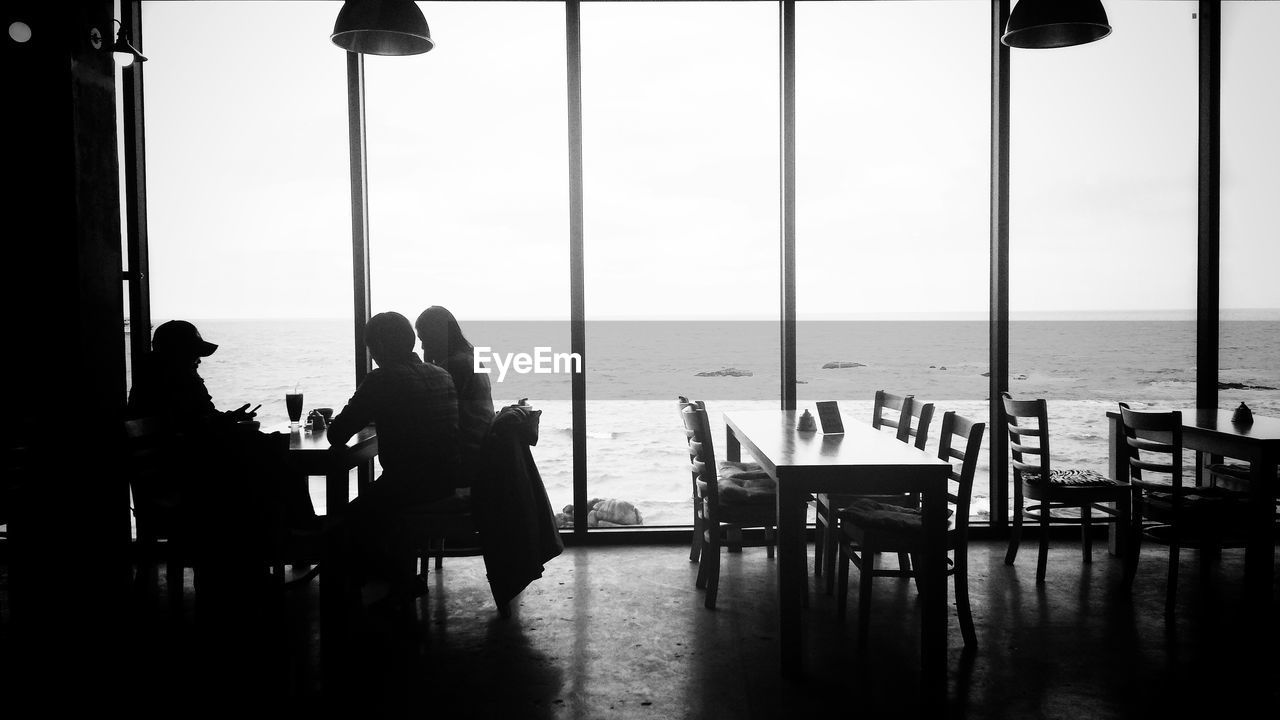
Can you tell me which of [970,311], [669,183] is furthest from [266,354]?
[970,311]

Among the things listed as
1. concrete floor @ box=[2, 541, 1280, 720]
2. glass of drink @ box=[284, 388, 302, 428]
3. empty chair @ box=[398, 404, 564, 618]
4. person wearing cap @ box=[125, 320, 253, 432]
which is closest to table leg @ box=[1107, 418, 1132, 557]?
concrete floor @ box=[2, 541, 1280, 720]

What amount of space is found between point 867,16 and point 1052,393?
13.9m

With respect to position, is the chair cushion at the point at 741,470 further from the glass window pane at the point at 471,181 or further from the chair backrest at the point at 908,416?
the glass window pane at the point at 471,181

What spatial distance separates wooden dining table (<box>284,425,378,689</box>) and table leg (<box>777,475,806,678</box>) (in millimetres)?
1539

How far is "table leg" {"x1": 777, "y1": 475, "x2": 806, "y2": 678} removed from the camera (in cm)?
253

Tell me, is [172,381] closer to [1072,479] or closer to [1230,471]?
[1072,479]

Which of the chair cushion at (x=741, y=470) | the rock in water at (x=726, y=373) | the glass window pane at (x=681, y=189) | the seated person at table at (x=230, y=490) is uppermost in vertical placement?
the glass window pane at (x=681, y=189)

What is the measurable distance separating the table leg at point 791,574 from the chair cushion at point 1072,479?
72.7 inches

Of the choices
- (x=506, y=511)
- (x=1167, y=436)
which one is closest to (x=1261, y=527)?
(x=1167, y=436)

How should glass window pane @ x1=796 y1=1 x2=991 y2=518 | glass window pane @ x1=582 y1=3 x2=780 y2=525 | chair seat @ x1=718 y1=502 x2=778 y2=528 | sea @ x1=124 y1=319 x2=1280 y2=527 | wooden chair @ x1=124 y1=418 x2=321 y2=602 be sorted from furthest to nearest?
1. glass window pane @ x1=582 y1=3 x2=780 y2=525
2. glass window pane @ x1=796 y1=1 x2=991 y2=518
3. sea @ x1=124 y1=319 x2=1280 y2=527
4. chair seat @ x1=718 y1=502 x2=778 y2=528
5. wooden chair @ x1=124 y1=418 x2=321 y2=602

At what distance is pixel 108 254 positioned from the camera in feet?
11.0

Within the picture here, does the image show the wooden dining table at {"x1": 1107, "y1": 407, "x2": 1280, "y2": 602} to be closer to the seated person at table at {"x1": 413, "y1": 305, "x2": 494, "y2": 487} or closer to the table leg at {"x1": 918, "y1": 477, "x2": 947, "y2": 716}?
the table leg at {"x1": 918, "y1": 477, "x2": 947, "y2": 716}

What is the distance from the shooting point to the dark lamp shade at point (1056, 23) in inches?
126

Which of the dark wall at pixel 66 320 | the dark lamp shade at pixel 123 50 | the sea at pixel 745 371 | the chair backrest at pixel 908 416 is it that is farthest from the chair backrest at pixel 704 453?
the sea at pixel 745 371
